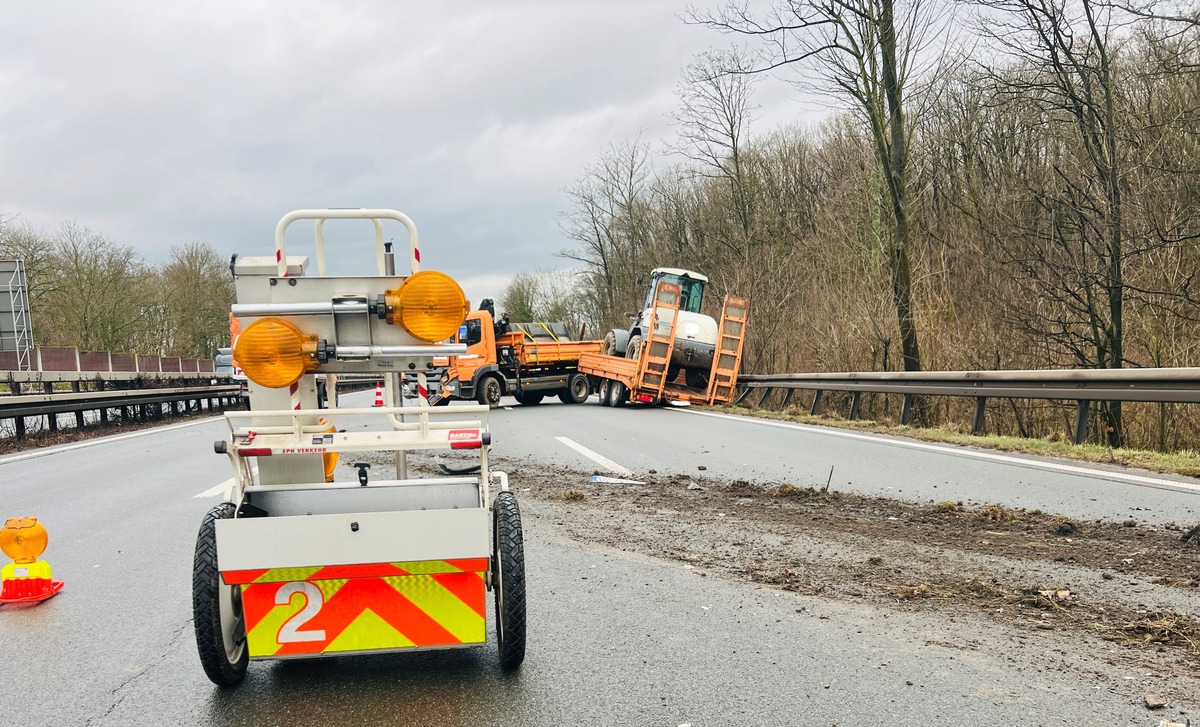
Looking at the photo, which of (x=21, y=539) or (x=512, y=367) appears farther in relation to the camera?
(x=512, y=367)

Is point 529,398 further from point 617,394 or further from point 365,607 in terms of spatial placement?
point 365,607

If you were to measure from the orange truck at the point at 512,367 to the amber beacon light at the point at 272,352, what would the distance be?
67.3 feet

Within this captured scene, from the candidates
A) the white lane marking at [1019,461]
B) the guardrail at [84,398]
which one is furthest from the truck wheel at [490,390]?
the white lane marking at [1019,461]

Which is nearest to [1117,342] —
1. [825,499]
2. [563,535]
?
[825,499]

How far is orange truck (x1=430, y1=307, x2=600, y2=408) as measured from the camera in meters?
24.7

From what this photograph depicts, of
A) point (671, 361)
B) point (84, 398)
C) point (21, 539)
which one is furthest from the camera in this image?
point (671, 361)

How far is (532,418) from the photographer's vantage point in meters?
19.8

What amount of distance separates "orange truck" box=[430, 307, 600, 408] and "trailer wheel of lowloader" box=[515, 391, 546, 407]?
4 cm

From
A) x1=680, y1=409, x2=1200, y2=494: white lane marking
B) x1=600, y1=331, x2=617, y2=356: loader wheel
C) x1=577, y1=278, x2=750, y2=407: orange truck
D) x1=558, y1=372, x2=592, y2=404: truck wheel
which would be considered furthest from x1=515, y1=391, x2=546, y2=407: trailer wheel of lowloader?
x1=680, y1=409, x2=1200, y2=494: white lane marking

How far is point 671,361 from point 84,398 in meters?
13.0

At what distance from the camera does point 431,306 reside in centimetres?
383

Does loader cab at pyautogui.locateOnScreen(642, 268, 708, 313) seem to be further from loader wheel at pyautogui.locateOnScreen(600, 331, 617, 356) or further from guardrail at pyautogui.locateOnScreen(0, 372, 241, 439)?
guardrail at pyautogui.locateOnScreen(0, 372, 241, 439)

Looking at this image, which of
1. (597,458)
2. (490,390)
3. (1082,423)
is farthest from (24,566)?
(490,390)

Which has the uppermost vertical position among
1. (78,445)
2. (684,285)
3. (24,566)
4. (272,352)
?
(684,285)
